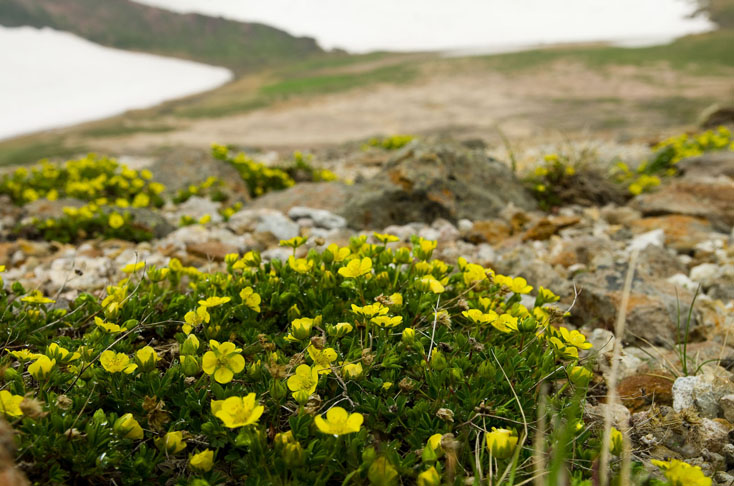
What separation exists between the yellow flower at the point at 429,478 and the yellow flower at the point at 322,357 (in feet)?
1.76

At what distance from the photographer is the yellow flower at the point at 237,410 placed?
161 centimetres

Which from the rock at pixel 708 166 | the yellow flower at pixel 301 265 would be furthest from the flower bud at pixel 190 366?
the rock at pixel 708 166

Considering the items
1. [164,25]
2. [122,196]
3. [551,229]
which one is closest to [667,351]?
[551,229]

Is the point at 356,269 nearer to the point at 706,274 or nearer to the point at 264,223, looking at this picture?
the point at 264,223

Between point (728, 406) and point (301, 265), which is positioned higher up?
point (301, 265)

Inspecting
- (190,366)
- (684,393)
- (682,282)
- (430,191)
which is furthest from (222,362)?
(430,191)

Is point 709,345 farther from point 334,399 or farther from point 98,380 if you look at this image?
point 98,380

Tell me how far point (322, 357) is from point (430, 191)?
3.66m

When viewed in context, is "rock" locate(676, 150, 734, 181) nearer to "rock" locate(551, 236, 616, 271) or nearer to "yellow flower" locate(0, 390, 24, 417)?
"rock" locate(551, 236, 616, 271)

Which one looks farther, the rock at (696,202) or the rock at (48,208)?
the rock at (48,208)

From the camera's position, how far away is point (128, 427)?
1685mm

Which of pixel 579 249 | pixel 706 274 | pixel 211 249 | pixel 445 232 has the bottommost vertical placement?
pixel 706 274

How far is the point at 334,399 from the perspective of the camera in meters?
1.97

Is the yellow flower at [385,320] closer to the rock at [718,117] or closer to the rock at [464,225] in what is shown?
the rock at [464,225]
